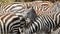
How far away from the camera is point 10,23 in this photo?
1250 millimetres

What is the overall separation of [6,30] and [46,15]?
417 millimetres

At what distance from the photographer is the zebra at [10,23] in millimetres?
1230

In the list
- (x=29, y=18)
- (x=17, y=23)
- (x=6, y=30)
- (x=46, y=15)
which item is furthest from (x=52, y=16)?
(x=6, y=30)

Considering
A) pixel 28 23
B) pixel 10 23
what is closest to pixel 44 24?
pixel 28 23

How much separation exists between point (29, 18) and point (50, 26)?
210mm

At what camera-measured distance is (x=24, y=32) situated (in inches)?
49.7

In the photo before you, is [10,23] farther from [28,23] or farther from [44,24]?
[44,24]

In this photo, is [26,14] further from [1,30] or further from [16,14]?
[1,30]

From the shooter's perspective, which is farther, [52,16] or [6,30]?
[52,16]

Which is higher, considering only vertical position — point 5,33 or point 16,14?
point 16,14

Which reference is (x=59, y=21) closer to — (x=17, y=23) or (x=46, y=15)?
(x=46, y=15)

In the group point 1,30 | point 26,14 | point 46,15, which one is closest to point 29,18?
point 26,14

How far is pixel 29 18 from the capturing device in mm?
1320

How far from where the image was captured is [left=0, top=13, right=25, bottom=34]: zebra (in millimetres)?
1230
